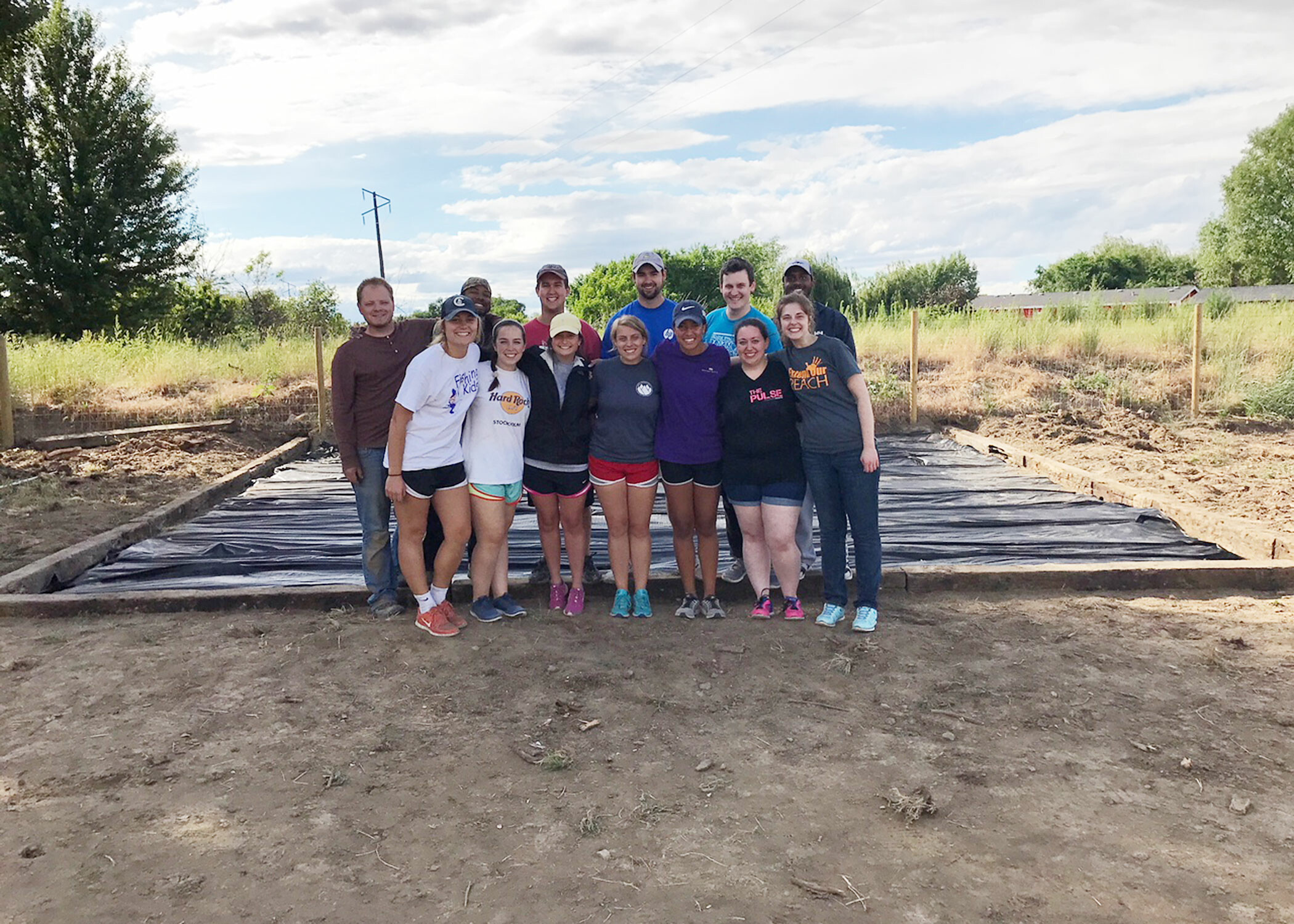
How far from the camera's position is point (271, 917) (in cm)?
251

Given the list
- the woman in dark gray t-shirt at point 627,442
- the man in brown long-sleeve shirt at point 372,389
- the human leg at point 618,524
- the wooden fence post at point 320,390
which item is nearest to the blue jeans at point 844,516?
the woman in dark gray t-shirt at point 627,442

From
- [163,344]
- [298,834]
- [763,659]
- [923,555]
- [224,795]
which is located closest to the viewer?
[298,834]

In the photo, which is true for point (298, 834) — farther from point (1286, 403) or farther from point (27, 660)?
point (1286, 403)

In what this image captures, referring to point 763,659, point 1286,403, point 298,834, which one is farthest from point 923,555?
point 1286,403

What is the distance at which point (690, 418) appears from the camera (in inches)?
182

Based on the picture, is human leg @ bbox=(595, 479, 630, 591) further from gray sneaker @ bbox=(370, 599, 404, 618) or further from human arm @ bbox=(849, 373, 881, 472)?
human arm @ bbox=(849, 373, 881, 472)

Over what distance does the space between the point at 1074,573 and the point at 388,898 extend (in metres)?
4.16

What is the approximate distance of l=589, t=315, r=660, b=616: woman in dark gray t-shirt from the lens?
4586 millimetres

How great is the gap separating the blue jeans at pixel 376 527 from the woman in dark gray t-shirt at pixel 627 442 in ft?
3.51

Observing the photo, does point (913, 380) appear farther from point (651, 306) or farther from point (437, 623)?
point (437, 623)

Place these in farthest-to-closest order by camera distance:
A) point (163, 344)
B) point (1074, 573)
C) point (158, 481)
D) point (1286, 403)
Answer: point (163, 344)
point (1286, 403)
point (158, 481)
point (1074, 573)

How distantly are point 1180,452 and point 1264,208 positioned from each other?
136 feet

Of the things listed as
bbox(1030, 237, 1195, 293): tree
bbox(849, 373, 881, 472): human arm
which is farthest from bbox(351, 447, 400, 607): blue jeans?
bbox(1030, 237, 1195, 293): tree

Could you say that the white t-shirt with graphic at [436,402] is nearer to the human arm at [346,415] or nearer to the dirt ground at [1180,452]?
the human arm at [346,415]
